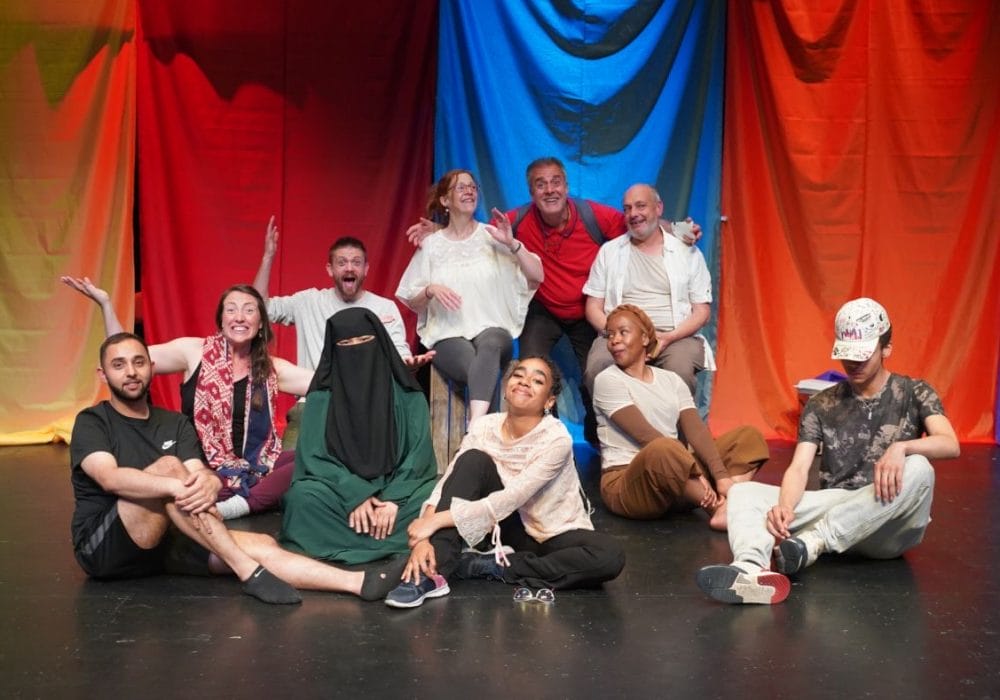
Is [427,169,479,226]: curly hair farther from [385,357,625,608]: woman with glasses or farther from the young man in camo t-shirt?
the young man in camo t-shirt

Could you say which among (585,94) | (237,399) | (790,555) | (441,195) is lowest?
(790,555)

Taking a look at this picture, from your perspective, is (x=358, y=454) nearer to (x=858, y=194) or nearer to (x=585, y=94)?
(x=585, y=94)

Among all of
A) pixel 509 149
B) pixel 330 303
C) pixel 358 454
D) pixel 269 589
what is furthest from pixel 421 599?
Result: pixel 509 149

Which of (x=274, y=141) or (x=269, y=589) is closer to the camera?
(x=269, y=589)

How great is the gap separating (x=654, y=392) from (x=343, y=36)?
2681 mm

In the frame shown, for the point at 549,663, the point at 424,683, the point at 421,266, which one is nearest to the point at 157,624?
the point at 424,683

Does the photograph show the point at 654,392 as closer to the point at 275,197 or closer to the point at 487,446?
the point at 487,446

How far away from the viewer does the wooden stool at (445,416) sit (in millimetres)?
5602

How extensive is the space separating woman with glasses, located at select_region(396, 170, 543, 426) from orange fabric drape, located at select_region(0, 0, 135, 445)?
1706 mm

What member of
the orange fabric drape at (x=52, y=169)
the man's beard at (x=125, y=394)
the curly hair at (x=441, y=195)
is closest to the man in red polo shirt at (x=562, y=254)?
the curly hair at (x=441, y=195)

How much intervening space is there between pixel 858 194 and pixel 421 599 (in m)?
3.79

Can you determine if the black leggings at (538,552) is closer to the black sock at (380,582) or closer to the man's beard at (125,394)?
the black sock at (380,582)

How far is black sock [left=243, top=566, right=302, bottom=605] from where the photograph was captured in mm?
3488

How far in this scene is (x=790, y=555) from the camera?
12.1 feet
